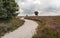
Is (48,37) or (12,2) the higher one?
(12,2)

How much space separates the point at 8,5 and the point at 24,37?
2081cm

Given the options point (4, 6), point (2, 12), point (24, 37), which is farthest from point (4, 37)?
point (4, 6)

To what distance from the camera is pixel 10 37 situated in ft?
83.7

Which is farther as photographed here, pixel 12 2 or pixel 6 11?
pixel 12 2

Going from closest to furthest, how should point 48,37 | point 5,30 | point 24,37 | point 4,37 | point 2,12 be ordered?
point 48,37 → point 24,37 → point 4,37 → point 5,30 → point 2,12

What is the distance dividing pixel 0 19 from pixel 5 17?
200 centimetres

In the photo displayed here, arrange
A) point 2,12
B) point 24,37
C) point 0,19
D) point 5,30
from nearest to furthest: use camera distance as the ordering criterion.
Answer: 1. point 24,37
2. point 5,30
3. point 2,12
4. point 0,19

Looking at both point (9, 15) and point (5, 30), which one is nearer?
point (5, 30)

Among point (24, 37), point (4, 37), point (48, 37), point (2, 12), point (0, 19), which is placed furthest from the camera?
point (0, 19)

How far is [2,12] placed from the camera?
41.5 metres

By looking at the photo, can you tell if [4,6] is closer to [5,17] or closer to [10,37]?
[5,17]

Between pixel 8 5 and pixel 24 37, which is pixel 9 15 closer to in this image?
pixel 8 5

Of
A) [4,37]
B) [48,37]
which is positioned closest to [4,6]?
[4,37]

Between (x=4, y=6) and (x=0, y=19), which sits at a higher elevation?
(x=4, y=6)
